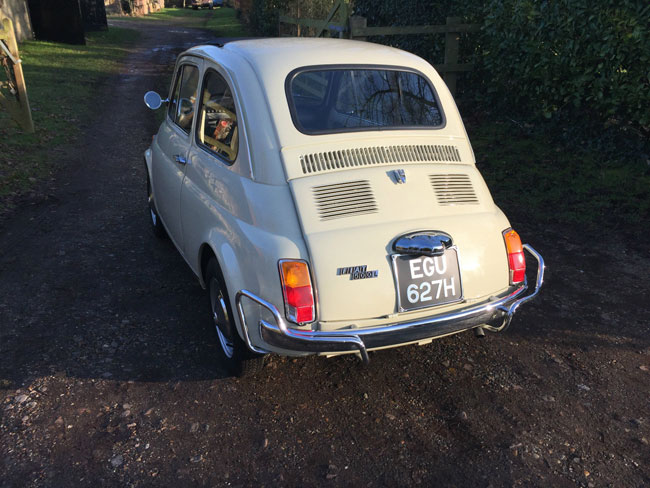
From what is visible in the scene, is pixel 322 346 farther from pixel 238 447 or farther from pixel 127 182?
pixel 127 182

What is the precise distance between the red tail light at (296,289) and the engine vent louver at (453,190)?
102 cm

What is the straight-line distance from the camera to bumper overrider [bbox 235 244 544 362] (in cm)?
298

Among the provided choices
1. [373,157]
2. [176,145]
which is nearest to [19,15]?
[176,145]

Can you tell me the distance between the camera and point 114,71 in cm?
1555

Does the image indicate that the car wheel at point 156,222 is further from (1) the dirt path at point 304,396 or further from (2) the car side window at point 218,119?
(2) the car side window at point 218,119

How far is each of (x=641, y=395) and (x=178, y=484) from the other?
9.16 feet

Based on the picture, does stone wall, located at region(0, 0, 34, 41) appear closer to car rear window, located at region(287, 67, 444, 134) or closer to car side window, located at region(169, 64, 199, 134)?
car side window, located at region(169, 64, 199, 134)

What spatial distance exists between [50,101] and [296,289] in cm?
1051

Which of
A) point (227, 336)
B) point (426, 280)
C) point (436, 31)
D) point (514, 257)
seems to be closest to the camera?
point (426, 280)

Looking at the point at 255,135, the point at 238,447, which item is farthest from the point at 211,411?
the point at 255,135

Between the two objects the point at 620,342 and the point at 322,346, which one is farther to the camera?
the point at 620,342

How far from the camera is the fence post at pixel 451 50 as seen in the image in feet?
30.4

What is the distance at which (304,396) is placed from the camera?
11.5ft

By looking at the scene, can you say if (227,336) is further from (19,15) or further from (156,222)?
(19,15)
